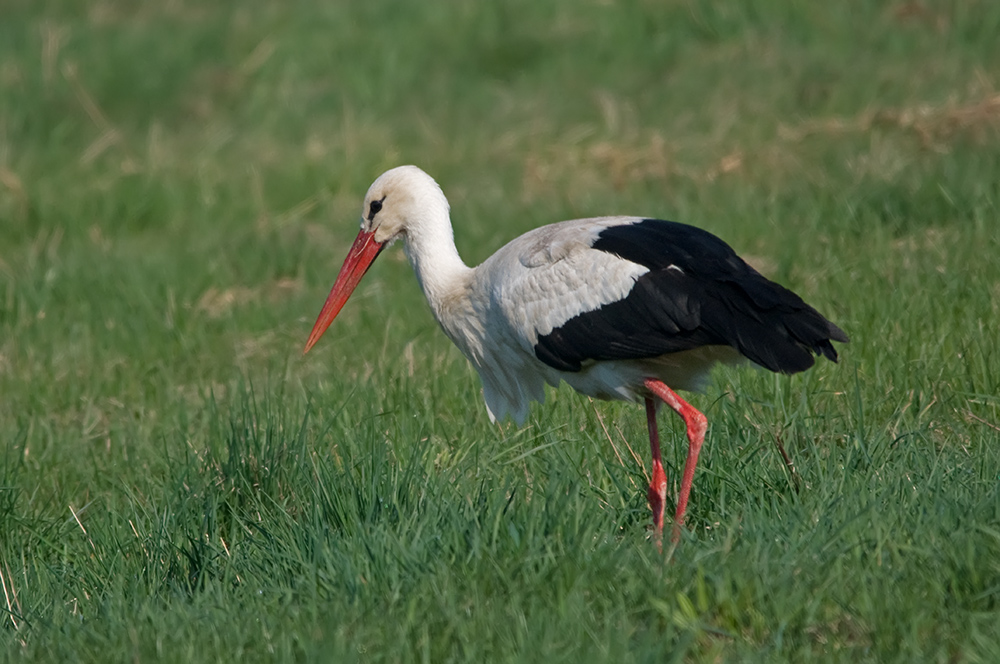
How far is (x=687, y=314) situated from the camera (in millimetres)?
4098

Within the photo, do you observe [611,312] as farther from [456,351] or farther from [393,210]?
[456,351]

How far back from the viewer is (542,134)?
10.0 metres

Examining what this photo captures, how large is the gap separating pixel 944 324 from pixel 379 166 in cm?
530

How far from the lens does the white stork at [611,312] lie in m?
4.01

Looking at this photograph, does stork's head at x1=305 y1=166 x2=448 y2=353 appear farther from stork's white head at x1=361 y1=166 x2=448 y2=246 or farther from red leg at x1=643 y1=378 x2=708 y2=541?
red leg at x1=643 y1=378 x2=708 y2=541

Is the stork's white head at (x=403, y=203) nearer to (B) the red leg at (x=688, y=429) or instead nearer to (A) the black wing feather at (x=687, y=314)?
(A) the black wing feather at (x=687, y=314)

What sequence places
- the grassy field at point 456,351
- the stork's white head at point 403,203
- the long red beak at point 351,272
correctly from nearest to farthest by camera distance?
the grassy field at point 456,351 → the stork's white head at point 403,203 → the long red beak at point 351,272

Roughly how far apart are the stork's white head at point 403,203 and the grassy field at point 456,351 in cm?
72

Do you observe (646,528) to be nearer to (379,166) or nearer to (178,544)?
(178,544)

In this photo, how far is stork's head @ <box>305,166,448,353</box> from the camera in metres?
4.90

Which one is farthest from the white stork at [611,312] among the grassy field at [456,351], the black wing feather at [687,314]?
the grassy field at [456,351]

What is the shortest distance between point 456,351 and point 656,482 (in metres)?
2.22

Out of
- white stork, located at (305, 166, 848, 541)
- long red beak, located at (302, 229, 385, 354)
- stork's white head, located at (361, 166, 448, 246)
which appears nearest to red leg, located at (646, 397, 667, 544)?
white stork, located at (305, 166, 848, 541)

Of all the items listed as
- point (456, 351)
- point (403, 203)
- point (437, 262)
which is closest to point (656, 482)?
point (437, 262)
